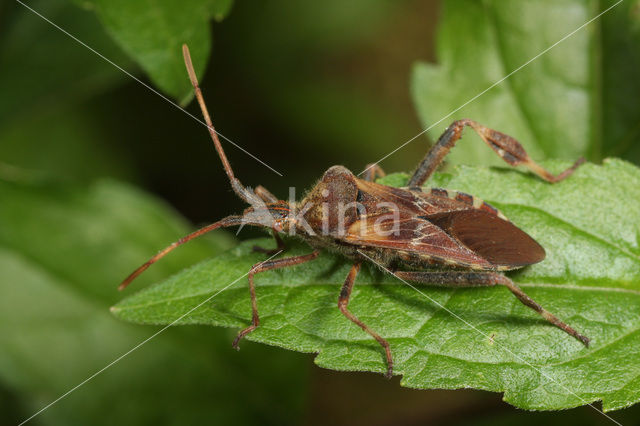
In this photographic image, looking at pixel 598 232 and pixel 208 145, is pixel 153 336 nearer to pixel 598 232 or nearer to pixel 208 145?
pixel 208 145

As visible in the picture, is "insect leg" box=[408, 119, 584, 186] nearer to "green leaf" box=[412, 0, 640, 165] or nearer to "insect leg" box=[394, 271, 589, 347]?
"green leaf" box=[412, 0, 640, 165]

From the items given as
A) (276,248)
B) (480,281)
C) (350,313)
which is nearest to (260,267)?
(276,248)

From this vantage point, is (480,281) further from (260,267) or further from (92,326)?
(92,326)

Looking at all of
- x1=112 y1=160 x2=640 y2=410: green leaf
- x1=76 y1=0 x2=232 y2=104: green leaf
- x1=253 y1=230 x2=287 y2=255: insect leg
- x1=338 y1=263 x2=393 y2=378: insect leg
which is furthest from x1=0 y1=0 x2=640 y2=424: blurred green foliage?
x1=338 y1=263 x2=393 y2=378: insect leg

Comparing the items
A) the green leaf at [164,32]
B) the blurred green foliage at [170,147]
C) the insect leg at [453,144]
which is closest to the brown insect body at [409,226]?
the insect leg at [453,144]

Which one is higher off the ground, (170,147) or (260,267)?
(170,147)

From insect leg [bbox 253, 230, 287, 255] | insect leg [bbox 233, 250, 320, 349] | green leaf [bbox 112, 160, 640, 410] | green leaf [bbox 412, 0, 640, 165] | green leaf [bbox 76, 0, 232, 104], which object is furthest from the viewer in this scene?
green leaf [bbox 412, 0, 640, 165]
